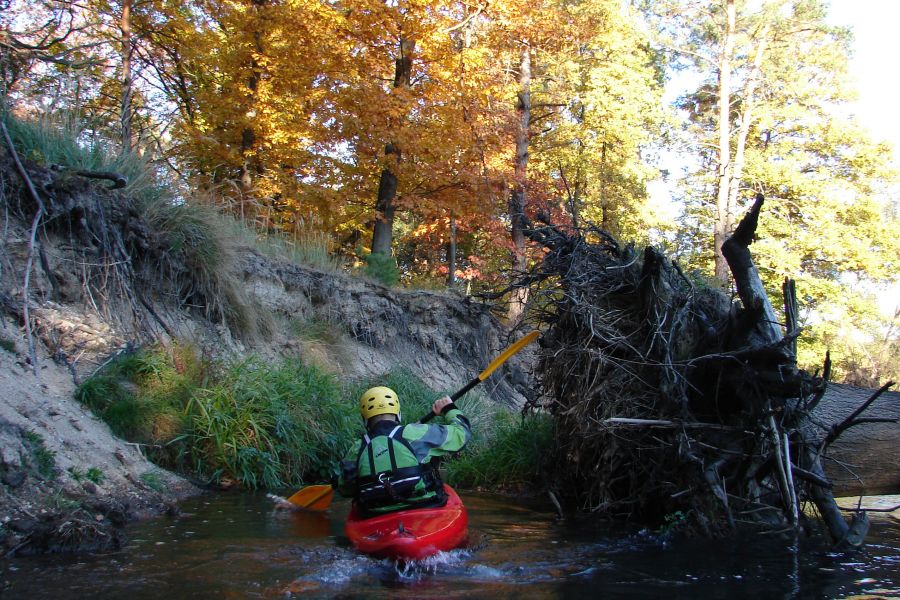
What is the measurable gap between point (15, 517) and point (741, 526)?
5.65 meters

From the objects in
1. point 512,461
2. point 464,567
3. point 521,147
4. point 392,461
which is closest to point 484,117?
point 521,147

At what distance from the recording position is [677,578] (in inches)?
185

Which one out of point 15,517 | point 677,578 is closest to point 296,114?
point 15,517

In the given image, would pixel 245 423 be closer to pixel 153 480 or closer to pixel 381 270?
pixel 153 480

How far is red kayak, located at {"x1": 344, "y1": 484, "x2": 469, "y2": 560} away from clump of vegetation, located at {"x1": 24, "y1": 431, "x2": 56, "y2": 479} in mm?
2409

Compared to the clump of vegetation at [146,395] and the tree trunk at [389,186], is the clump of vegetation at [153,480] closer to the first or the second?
the clump of vegetation at [146,395]

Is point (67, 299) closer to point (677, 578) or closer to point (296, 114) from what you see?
point (677, 578)

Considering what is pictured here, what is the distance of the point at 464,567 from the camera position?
495 centimetres

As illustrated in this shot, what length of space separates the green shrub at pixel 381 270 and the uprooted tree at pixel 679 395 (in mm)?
6847

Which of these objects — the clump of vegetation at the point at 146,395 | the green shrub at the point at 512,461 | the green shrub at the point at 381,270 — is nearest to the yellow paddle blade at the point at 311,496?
the clump of vegetation at the point at 146,395

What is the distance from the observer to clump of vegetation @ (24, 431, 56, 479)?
547 cm

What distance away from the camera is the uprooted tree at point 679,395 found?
5527 millimetres

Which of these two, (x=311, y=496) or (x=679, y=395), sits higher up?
(x=679, y=395)

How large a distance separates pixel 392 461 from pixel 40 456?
2825 millimetres
